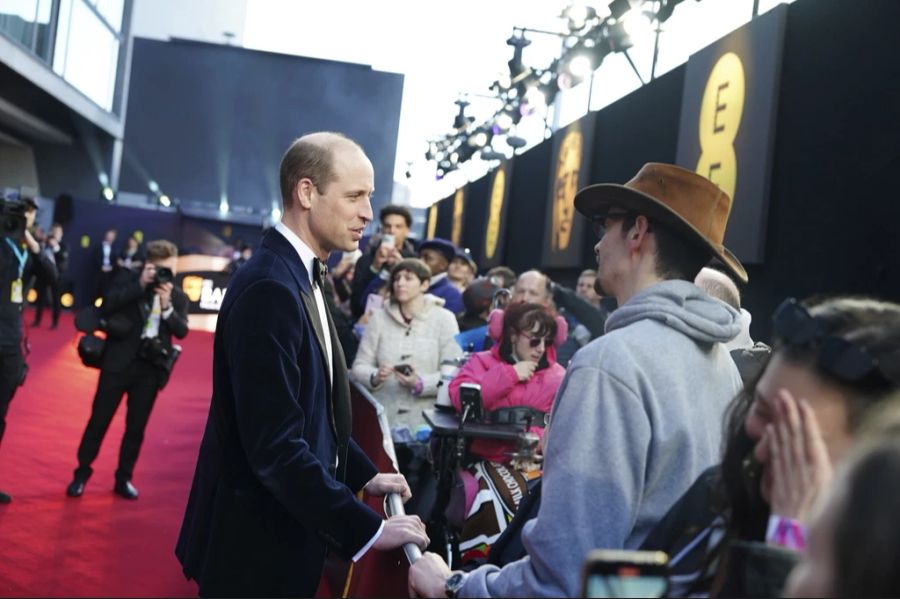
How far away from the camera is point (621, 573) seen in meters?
0.92

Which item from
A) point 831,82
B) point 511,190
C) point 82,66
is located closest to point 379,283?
point 831,82

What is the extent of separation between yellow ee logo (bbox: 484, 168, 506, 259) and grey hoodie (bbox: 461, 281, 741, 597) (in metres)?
14.3

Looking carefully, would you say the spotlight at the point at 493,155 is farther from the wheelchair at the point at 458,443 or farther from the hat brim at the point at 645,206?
the hat brim at the point at 645,206

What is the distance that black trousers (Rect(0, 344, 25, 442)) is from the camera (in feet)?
18.0

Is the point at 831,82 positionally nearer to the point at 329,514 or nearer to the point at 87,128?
the point at 329,514

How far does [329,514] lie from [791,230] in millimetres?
4753

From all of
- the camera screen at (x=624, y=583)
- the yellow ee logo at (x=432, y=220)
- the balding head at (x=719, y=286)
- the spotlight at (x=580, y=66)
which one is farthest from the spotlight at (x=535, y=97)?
the camera screen at (x=624, y=583)

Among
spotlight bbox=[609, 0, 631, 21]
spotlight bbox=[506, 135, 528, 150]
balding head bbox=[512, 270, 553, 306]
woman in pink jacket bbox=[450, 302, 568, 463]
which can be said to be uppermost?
spotlight bbox=[609, 0, 631, 21]

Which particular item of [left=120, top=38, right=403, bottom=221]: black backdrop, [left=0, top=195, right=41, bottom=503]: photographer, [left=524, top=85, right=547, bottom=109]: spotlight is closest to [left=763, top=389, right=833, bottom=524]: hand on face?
[left=0, top=195, right=41, bottom=503]: photographer

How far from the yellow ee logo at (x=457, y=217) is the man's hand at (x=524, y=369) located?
16276 millimetres

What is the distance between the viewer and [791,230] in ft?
20.1

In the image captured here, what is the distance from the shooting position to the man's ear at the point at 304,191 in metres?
2.41

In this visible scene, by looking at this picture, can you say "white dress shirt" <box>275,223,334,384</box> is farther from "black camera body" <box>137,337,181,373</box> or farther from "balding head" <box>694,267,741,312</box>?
"black camera body" <box>137,337,181,373</box>

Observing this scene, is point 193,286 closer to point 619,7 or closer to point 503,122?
point 503,122
